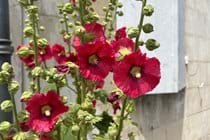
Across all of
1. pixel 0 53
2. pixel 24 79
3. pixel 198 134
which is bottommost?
pixel 198 134

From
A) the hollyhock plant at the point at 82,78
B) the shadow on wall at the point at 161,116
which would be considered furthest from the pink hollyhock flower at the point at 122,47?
the shadow on wall at the point at 161,116

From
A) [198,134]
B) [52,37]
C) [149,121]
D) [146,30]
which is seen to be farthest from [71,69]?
[198,134]

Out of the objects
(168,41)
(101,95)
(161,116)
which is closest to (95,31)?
(101,95)

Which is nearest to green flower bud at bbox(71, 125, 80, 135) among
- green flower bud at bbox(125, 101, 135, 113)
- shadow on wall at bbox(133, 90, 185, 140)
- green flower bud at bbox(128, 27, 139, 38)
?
green flower bud at bbox(125, 101, 135, 113)

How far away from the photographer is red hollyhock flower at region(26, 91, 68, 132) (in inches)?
41.3

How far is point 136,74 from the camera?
41.2 inches

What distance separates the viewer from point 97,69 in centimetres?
109

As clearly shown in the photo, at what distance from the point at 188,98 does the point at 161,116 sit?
0.70 meters

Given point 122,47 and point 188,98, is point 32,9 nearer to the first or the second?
point 122,47

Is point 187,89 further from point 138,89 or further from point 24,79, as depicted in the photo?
point 138,89

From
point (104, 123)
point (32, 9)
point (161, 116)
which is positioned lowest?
point (161, 116)

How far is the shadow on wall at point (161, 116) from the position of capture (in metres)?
3.21

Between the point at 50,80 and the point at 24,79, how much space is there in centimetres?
108

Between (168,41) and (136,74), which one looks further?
(168,41)
